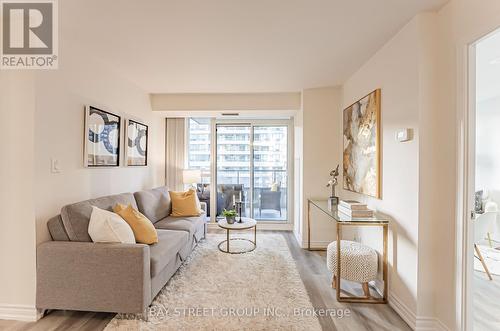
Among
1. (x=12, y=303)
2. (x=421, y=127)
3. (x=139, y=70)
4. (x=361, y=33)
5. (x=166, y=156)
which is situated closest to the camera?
(x=421, y=127)

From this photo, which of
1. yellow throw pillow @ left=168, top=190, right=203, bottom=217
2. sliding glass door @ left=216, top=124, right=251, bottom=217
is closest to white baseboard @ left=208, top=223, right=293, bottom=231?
sliding glass door @ left=216, top=124, right=251, bottom=217

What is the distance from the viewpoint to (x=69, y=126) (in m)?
2.32

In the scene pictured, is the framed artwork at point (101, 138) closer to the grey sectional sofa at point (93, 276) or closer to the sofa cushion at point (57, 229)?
the sofa cushion at point (57, 229)

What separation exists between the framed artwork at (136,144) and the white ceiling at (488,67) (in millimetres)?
3764

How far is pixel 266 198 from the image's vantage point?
493cm

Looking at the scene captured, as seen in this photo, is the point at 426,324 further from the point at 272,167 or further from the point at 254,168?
the point at 254,168

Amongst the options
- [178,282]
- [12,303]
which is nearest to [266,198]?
[178,282]

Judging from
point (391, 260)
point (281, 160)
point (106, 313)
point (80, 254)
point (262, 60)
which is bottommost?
point (106, 313)

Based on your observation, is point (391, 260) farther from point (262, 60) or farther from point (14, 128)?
point (14, 128)

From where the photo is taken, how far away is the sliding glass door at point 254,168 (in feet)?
15.9

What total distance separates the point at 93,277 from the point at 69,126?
56.8 inches

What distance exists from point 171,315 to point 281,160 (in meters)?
3.42

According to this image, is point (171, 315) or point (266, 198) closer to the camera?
point (171, 315)

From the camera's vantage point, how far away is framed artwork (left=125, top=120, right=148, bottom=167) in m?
3.36
